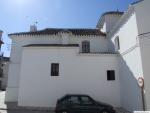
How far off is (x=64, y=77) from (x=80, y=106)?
4.55 meters

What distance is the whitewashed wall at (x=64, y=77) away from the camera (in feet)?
51.5

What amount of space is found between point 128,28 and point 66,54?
6163 mm

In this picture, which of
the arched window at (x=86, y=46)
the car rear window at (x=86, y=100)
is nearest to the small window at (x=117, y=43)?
the arched window at (x=86, y=46)

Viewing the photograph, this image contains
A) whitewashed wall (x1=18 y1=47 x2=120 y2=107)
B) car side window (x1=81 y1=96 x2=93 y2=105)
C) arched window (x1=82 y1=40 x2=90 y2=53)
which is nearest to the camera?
car side window (x1=81 y1=96 x2=93 y2=105)

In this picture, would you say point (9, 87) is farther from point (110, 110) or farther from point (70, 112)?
point (110, 110)

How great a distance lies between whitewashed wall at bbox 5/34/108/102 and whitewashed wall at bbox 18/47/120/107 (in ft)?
12.2

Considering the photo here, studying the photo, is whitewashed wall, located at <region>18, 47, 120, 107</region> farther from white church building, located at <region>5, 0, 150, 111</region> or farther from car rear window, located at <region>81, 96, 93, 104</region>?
car rear window, located at <region>81, 96, 93, 104</region>

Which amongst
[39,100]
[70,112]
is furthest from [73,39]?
[70,112]

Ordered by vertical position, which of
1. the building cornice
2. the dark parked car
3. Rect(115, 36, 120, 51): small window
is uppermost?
the building cornice

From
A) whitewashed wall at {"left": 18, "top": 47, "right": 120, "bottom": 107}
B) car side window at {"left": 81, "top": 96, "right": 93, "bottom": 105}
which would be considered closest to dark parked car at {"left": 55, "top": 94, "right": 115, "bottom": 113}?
car side window at {"left": 81, "top": 96, "right": 93, "bottom": 105}

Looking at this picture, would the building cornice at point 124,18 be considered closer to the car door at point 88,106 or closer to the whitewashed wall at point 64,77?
the whitewashed wall at point 64,77

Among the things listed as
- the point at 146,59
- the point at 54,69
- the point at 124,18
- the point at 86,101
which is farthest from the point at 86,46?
the point at 86,101

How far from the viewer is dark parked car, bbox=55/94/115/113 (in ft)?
38.3

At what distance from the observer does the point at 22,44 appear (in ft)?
→ 66.9
